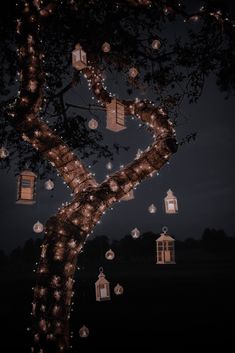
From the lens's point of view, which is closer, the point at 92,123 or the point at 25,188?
the point at 25,188

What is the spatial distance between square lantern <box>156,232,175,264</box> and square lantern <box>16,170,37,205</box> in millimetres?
2421

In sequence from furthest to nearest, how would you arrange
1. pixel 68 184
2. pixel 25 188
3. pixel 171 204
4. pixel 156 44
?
pixel 171 204
pixel 156 44
pixel 25 188
pixel 68 184

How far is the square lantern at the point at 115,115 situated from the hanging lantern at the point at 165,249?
2020 mm

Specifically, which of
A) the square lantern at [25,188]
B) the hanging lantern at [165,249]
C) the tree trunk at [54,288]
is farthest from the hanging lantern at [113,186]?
the hanging lantern at [165,249]

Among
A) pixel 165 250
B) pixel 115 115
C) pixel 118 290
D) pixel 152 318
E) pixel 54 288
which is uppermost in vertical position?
pixel 115 115

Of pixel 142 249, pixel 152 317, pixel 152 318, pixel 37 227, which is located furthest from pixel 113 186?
pixel 142 249

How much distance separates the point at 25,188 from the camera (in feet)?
17.9

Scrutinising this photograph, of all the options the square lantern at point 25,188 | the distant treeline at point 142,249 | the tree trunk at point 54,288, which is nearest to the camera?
the tree trunk at point 54,288

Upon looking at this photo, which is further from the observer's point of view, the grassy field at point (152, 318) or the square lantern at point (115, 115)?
the grassy field at point (152, 318)

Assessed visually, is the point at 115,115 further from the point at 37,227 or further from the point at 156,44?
the point at 37,227

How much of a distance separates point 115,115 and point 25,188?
1.75m

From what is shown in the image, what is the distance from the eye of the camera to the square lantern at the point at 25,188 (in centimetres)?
538

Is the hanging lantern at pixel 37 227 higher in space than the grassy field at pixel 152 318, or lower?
higher

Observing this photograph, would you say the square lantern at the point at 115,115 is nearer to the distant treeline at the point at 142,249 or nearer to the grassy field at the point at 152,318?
the grassy field at the point at 152,318
